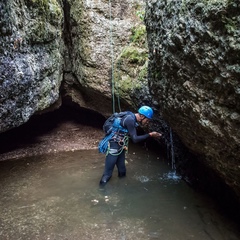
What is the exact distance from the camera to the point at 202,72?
13.0 ft

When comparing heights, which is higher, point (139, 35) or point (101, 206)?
point (139, 35)

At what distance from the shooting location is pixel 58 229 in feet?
16.6

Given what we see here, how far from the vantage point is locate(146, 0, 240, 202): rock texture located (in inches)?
137

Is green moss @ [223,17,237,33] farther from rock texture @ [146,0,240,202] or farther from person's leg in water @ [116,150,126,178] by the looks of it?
person's leg in water @ [116,150,126,178]

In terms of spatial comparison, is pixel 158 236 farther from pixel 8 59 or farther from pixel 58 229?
pixel 8 59

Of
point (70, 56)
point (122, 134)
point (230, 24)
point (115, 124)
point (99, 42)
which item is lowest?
point (122, 134)

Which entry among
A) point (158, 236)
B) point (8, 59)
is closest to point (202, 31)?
point (158, 236)

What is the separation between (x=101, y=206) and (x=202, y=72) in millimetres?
3414

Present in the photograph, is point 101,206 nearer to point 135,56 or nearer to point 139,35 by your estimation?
point 135,56

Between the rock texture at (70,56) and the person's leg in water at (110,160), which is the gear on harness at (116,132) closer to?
the person's leg in water at (110,160)

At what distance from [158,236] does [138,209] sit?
37.1 inches

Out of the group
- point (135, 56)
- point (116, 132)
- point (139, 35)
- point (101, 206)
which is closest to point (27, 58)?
point (116, 132)

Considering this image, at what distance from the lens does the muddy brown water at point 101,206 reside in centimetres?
496

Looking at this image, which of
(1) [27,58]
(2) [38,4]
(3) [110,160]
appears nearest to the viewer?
(1) [27,58]
